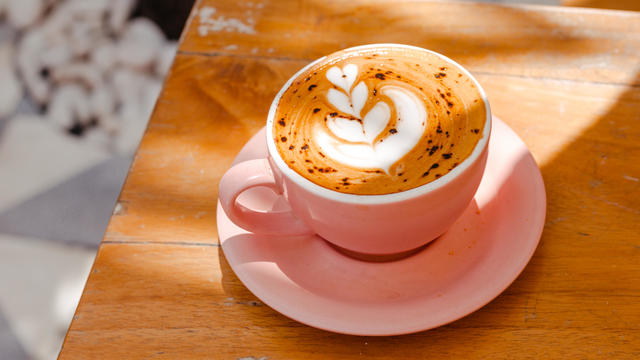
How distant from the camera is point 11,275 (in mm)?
1296

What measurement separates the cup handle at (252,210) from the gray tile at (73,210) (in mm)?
945

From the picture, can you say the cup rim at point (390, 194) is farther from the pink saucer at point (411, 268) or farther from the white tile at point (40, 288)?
the white tile at point (40, 288)

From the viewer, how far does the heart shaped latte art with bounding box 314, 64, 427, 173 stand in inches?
18.6

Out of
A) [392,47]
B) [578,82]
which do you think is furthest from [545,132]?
[392,47]

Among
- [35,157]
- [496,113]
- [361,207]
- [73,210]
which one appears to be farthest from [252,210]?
[35,157]

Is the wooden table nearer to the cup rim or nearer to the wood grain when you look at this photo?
the wood grain

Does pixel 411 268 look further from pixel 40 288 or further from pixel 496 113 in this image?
pixel 40 288

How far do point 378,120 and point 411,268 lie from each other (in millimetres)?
135

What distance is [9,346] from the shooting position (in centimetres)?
118

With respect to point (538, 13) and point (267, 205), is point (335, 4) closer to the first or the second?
point (538, 13)

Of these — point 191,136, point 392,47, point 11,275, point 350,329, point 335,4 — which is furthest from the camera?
point 11,275

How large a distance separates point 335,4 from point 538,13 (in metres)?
0.28

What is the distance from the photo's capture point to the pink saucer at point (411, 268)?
467mm

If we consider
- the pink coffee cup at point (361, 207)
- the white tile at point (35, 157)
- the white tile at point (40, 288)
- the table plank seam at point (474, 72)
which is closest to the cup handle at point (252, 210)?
the pink coffee cup at point (361, 207)
